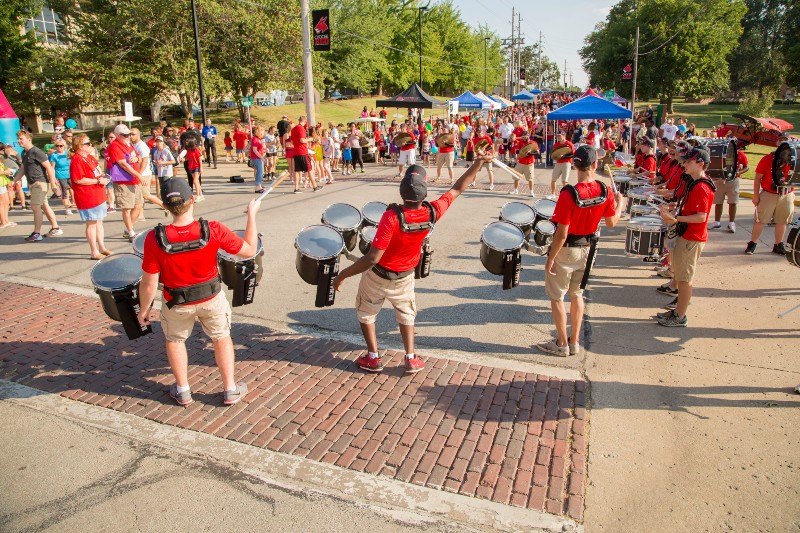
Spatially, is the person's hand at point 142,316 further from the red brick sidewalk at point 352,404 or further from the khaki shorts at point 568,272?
the khaki shorts at point 568,272

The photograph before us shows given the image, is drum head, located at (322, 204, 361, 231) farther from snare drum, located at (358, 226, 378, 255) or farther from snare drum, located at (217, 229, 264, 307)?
snare drum, located at (217, 229, 264, 307)

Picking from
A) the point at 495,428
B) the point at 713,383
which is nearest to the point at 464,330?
the point at 495,428

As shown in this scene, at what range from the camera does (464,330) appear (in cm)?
604

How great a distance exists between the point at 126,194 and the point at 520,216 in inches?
260

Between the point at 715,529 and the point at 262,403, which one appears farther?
the point at 262,403

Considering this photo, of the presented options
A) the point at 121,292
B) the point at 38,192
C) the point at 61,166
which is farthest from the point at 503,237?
the point at 61,166

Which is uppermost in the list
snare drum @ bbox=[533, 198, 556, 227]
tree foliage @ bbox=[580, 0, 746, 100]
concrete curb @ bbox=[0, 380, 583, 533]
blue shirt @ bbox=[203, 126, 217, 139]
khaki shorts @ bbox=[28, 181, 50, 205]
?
tree foliage @ bbox=[580, 0, 746, 100]

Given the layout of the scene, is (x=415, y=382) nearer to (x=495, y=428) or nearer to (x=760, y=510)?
(x=495, y=428)

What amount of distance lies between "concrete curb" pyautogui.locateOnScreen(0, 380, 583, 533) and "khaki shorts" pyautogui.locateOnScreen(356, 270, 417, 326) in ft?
4.79

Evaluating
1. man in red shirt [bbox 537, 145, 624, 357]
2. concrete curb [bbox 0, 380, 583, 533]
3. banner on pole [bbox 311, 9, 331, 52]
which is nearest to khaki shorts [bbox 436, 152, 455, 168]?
banner on pole [bbox 311, 9, 331, 52]

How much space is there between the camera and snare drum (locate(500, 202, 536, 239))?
21.5 ft

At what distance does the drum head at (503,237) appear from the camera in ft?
18.9

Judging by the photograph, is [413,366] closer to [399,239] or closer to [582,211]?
[399,239]

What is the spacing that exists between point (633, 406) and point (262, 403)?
3.14 m
